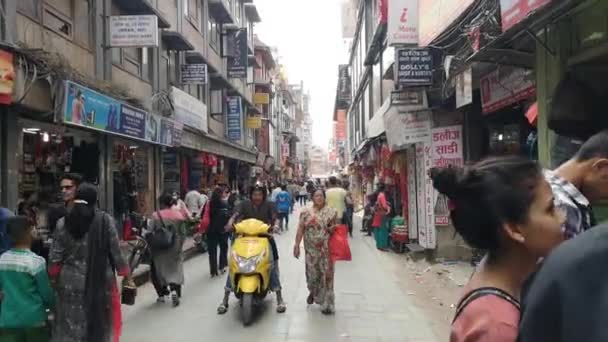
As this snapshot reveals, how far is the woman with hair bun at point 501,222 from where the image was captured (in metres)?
1.91

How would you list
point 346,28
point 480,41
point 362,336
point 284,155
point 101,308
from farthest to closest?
1. point 284,155
2. point 346,28
3. point 480,41
4. point 362,336
5. point 101,308

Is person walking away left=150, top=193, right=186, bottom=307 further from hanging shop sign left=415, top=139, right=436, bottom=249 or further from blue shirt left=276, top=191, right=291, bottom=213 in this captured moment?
blue shirt left=276, top=191, right=291, bottom=213

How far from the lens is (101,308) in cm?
516

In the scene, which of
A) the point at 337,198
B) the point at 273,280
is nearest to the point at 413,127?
the point at 337,198

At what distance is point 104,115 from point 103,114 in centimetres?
6

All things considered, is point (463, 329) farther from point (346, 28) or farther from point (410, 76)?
point (346, 28)

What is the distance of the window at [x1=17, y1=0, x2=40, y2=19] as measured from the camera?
1035 cm

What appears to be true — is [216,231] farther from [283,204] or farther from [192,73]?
[283,204]

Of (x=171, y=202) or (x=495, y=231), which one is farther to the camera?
(x=171, y=202)

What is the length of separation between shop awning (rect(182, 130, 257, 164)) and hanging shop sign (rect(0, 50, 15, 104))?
36.8 feet

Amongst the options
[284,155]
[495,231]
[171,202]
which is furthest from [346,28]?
[495,231]

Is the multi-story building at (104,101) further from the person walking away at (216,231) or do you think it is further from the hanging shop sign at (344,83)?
the hanging shop sign at (344,83)

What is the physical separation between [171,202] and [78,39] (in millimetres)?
5568

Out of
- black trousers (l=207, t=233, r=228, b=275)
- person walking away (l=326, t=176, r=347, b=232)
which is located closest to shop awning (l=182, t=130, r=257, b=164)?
person walking away (l=326, t=176, r=347, b=232)
